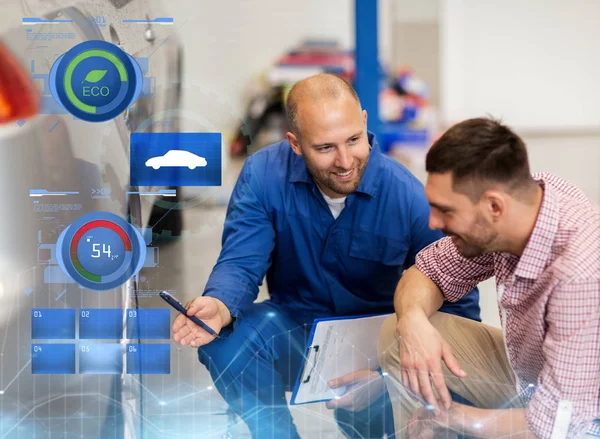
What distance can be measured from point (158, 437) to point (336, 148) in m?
0.71

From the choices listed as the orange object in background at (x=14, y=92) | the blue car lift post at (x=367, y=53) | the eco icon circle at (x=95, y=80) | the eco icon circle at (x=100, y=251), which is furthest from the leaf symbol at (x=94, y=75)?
the blue car lift post at (x=367, y=53)

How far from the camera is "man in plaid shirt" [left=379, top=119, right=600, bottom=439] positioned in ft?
3.78

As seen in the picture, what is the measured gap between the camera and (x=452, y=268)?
4.72 ft

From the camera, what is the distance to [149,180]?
1480 mm

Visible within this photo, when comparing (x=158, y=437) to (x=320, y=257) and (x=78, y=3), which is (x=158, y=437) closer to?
(x=320, y=257)

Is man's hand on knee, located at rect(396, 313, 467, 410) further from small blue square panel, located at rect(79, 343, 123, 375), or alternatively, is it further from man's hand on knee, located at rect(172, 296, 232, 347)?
small blue square panel, located at rect(79, 343, 123, 375)

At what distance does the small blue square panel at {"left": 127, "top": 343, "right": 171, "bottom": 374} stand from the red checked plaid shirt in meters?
0.68

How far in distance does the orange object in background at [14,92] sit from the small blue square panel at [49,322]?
0.40m

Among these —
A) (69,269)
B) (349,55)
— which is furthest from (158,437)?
(349,55)

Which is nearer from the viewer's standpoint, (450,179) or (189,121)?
(450,179)

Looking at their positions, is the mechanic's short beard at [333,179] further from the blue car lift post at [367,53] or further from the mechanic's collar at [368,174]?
the blue car lift post at [367,53]

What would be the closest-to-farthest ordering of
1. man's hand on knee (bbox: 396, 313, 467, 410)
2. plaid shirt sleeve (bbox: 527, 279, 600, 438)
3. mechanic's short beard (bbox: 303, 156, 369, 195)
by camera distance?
plaid shirt sleeve (bbox: 527, 279, 600, 438), man's hand on knee (bbox: 396, 313, 467, 410), mechanic's short beard (bbox: 303, 156, 369, 195)

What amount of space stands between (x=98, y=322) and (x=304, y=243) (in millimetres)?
518

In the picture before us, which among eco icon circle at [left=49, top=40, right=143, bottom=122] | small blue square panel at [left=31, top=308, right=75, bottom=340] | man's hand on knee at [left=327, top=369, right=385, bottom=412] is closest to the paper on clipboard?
man's hand on knee at [left=327, top=369, right=385, bottom=412]
